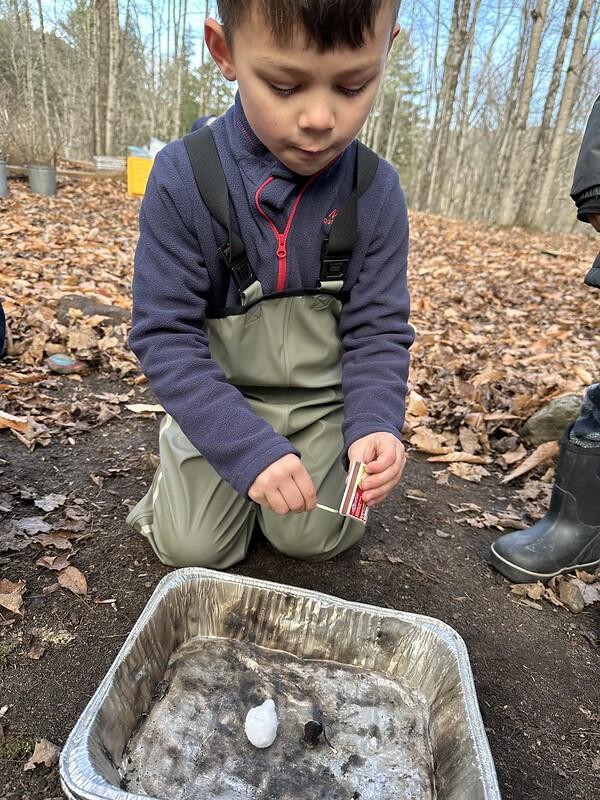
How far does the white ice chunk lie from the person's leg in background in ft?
3.34

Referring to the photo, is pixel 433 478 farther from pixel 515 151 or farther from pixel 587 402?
pixel 515 151

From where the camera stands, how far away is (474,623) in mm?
1727

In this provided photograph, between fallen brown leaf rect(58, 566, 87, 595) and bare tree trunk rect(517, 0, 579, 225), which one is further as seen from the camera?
bare tree trunk rect(517, 0, 579, 225)

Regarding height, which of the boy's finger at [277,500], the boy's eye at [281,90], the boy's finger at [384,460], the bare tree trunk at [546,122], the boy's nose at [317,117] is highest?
the bare tree trunk at [546,122]

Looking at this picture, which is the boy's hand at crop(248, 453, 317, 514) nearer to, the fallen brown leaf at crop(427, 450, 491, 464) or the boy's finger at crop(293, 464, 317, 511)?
the boy's finger at crop(293, 464, 317, 511)

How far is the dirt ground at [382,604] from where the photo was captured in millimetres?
1312

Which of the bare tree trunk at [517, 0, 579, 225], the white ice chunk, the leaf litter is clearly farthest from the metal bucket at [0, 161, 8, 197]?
the bare tree trunk at [517, 0, 579, 225]

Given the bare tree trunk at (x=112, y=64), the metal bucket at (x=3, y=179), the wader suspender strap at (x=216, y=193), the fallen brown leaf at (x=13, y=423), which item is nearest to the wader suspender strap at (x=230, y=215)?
the wader suspender strap at (x=216, y=193)

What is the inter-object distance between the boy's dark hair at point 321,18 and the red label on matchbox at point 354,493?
2.91 feet

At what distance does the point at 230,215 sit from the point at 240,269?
0.14 metres

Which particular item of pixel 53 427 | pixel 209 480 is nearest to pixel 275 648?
pixel 209 480

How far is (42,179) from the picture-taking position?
895 centimetres

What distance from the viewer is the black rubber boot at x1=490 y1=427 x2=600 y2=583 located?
1.82 m

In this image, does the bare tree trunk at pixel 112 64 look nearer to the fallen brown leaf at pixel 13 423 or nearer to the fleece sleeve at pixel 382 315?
the fallen brown leaf at pixel 13 423
